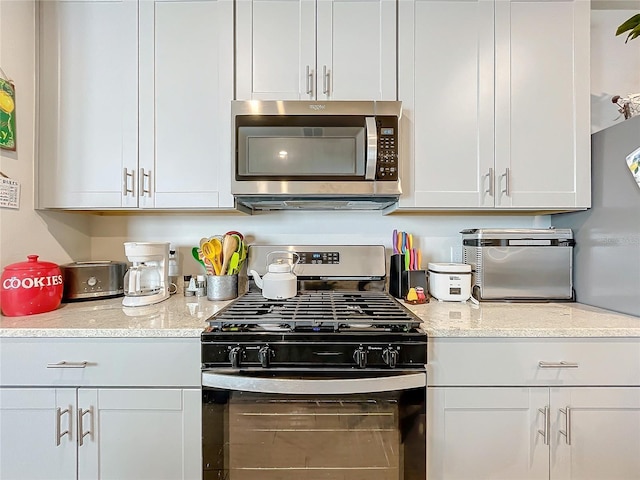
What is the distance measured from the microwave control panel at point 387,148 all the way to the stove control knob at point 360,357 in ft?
2.38

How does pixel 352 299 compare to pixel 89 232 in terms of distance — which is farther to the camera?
pixel 89 232

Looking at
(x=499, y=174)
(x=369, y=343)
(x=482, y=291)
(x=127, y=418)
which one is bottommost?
(x=127, y=418)

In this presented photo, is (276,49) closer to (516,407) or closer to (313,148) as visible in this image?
(313,148)

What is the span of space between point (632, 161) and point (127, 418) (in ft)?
6.95

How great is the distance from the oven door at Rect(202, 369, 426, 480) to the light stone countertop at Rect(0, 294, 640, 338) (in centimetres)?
23

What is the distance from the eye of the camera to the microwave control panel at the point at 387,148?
4.59 feet

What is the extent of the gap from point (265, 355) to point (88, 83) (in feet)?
4.75

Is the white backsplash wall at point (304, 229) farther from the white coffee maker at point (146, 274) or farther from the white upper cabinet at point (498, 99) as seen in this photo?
the white upper cabinet at point (498, 99)

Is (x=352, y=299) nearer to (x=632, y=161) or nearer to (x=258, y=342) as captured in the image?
(x=258, y=342)

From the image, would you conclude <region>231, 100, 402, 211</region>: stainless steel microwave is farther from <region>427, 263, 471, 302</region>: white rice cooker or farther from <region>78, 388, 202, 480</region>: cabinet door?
<region>78, 388, 202, 480</region>: cabinet door

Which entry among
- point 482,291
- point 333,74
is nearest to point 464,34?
point 333,74

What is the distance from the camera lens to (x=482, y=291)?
1568 mm

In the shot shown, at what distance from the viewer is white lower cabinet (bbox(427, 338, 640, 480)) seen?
1142 millimetres

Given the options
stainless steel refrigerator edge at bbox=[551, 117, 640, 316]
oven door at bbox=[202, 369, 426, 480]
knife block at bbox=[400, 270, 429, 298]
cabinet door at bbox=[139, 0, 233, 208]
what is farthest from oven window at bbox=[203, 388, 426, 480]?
stainless steel refrigerator edge at bbox=[551, 117, 640, 316]
